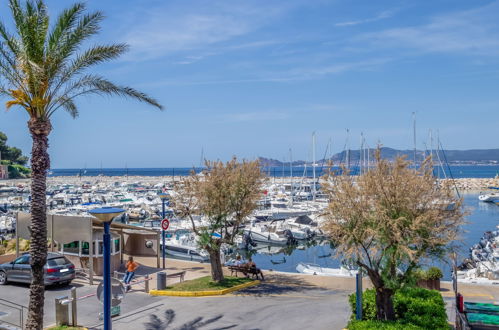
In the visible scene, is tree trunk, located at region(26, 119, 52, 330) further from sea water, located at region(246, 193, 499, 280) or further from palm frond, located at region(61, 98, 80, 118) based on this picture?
sea water, located at region(246, 193, 499, 280)

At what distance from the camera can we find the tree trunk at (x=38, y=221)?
13430 mm

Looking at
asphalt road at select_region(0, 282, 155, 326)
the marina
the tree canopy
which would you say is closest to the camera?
asphalt road at select_region(0, 282, 155, 326)

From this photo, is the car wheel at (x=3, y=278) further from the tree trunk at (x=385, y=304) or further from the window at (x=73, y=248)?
the tree trunk at (x=385, y=304)

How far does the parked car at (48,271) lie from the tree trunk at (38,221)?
6287mm

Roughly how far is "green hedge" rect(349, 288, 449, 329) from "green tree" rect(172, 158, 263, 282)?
7333 millimetres

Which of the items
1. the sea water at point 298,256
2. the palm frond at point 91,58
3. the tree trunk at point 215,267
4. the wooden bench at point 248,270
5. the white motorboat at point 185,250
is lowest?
the sea water at point 298,256

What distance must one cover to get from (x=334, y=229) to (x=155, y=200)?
229ft

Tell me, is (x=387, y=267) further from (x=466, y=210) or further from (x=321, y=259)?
(x=321, y=259)

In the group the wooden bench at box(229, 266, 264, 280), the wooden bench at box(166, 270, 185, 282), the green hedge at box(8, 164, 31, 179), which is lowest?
the wooden bench at box(166, 270, 185, 282)

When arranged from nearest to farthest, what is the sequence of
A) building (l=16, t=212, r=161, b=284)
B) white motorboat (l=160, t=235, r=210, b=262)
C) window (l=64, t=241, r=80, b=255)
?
building (l=16, t=212, r=161, b=284), window (l=64, t=241, r=80, b=255), white motorboat (l=160, t=235, r=210, b=262)

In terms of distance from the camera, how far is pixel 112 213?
11.7m

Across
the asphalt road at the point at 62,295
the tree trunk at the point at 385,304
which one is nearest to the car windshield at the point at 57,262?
the asphalt road at the point at 62,295

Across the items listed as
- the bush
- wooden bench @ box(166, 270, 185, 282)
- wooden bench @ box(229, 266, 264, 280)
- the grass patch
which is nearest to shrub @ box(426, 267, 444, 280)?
the bush

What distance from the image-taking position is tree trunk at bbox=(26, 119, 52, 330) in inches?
529
